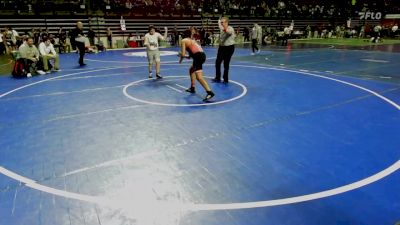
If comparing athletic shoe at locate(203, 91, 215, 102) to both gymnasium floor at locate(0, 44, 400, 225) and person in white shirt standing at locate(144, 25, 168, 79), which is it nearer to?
gymnasium floor at locate(0, 44, 400, 225)

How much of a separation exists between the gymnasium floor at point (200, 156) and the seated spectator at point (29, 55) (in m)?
2.51

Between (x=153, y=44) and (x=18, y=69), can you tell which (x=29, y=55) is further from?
(x=153, y=44)

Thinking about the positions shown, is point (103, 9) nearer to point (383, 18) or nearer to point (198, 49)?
point (198, 49)

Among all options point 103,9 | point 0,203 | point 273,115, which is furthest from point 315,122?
point 103,9

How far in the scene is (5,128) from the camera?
582 cm

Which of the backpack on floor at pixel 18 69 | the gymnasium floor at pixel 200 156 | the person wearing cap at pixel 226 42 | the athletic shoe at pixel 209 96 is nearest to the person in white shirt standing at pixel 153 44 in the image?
the gymnasium floor at pixel 200 156

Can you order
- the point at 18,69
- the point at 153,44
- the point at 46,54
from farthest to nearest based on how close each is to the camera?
the point at 46,54, the point at 18,69, the point at 153,44

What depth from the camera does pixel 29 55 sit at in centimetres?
1112

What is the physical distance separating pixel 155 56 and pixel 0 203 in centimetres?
775

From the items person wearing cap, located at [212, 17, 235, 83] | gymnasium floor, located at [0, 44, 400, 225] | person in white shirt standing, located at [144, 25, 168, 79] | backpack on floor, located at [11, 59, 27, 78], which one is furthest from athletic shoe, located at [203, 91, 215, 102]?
backpack on floor, located at [11, 59, 27, 78]

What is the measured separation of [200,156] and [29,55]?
926 cm

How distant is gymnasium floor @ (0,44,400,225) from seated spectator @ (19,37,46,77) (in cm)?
251

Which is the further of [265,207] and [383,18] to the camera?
[383,18]

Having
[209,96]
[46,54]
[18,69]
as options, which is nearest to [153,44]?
[209,96]
